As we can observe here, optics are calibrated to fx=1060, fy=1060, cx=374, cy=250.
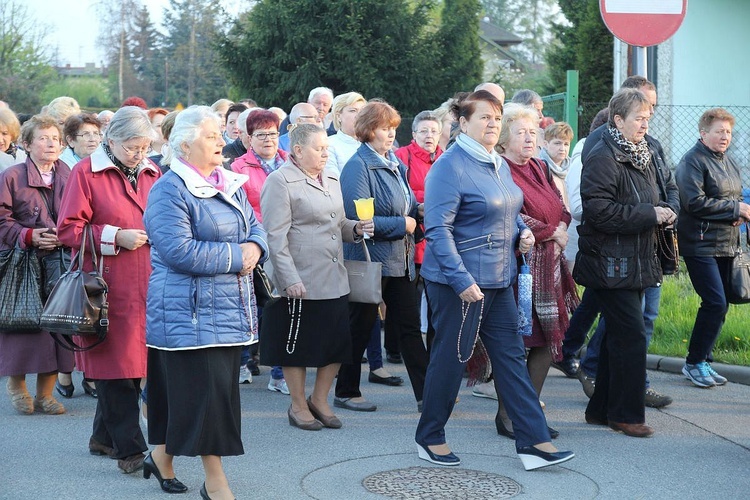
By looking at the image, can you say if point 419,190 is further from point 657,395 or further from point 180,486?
point 180,486

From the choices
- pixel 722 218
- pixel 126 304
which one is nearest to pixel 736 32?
pixel 722 218

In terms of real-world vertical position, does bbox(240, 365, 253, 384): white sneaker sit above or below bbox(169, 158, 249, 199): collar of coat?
below

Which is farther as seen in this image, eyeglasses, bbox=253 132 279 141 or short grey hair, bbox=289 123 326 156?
eyeglasses, bbox=253 132 279 141

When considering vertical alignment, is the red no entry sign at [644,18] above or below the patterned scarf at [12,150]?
above

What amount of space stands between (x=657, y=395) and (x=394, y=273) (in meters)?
2.03

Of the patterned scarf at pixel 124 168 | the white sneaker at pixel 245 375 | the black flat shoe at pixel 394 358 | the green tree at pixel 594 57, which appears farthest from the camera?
the green tree at pixel 594 57

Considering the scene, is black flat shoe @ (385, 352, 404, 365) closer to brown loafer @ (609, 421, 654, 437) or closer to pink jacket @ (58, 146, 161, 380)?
brown loafer @ (609, 421, 654, 437)

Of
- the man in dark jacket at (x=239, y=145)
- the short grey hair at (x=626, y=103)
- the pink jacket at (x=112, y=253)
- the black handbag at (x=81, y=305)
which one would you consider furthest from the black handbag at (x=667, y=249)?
the man in dark jacket at (x=239, y=145)

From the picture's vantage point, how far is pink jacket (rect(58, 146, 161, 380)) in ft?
19.0

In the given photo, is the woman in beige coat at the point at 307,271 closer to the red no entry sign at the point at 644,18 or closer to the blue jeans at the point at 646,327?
the blue jeans at the point at 646,327

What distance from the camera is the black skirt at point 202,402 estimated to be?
16.4ft

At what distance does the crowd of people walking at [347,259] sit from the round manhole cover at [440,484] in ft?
0.62

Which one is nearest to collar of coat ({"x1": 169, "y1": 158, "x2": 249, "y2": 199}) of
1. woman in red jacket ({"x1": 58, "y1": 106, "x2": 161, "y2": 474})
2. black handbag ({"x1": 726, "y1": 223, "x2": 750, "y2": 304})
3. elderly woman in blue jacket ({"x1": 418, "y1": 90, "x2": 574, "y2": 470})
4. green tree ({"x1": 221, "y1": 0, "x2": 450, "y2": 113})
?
woman in red jacket ({"x1": 58, "y1": 106, "x2": 161, "y2": 474})

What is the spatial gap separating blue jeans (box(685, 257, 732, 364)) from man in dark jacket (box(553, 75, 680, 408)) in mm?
508
